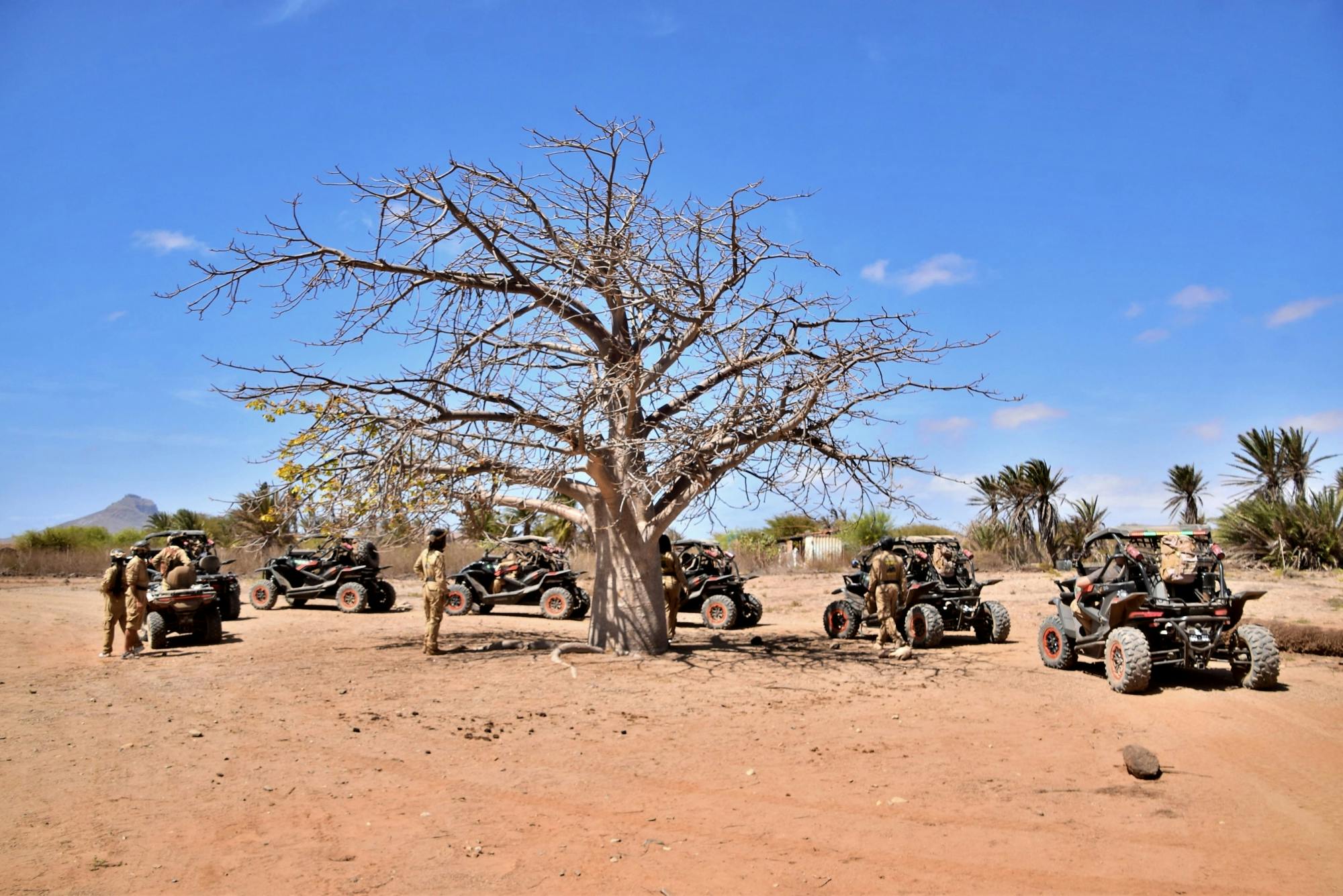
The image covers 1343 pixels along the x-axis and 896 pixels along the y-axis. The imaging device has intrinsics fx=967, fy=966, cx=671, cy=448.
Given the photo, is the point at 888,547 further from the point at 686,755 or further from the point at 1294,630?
the point at 686,755

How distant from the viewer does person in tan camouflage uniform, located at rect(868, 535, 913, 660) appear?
14.0 metres

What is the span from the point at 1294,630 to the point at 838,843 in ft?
35.3

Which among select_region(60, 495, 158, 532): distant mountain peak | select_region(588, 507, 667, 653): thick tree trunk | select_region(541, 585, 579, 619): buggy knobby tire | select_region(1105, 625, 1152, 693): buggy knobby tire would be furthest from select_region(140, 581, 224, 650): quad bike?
select_region(60, 495, 158, 532): distant mountain peak

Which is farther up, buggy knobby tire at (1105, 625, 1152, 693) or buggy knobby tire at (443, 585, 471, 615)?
buggy knobby tire at (443, 585, 471, 615)

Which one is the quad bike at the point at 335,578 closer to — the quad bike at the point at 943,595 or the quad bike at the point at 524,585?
the quad bike at the point at 524,585

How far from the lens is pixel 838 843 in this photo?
19.0 feet

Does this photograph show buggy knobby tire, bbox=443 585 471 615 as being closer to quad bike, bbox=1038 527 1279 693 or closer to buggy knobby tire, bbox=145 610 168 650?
buggy knobby tire, bbox=145 610 168 650

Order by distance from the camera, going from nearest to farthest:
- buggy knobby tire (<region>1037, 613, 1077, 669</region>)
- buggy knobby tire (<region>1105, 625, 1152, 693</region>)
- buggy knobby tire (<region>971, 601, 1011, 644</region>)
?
buggy knobby tire (<region>1105, 625, 1152, 693</region>) → buggy knobby tire (<region>1037, 613, 1077, 669</region>) → buggy knobby tire (<region>971, 601, 1011, 644</region>)

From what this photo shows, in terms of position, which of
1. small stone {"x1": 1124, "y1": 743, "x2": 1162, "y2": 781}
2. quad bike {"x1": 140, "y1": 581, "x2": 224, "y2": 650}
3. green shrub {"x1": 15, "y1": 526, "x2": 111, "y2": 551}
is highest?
green shrub {"x1": 15, "y1": 526, "x2": 111, "y2": 551}

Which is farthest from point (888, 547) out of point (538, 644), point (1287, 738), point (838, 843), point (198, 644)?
point (198, 644)

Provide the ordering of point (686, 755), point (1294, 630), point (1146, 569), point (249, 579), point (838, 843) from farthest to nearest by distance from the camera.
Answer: point (249, 579) → point (1294, 630) → point (1146, 569) → point (686, 755) → point (838, 843)

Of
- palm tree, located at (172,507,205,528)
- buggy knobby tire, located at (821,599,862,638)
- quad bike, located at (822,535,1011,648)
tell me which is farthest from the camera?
palm tree, located at (172,507,205,528)

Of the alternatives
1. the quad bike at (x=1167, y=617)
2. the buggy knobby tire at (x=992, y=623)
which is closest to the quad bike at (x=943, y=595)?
the buggy knobby tire at (x=992, y=623)

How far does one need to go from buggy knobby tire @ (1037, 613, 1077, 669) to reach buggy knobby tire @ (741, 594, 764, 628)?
249 inches
